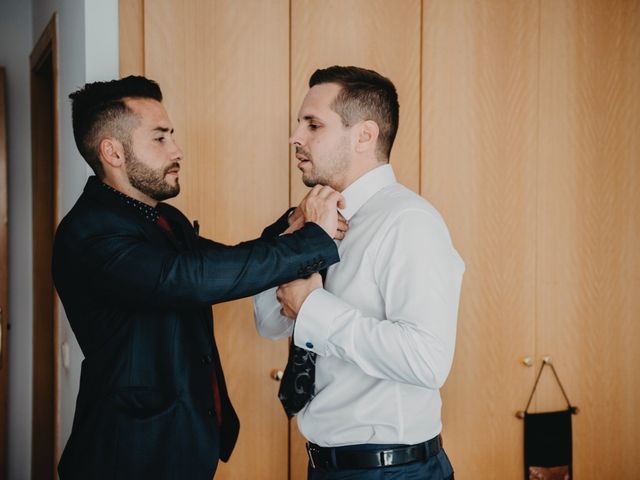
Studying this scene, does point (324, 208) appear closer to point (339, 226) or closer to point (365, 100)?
point (339, 226)

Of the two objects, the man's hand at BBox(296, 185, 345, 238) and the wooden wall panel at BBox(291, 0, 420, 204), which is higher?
the wooden wall panel at BBox(291, 0, 420, 204)

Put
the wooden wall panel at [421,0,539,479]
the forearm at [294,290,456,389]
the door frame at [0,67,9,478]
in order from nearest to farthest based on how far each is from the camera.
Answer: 1. the forearm at [294,290,456,389]
2. the wooden wall panel at [421,0,539,479]
3. the door frame at [0,67,9,478]

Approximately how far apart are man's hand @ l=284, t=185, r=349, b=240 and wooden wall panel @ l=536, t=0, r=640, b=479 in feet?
4.14

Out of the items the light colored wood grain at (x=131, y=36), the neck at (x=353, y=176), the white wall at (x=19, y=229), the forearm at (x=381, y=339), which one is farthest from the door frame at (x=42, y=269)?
the forearm at (x=381, y=339)

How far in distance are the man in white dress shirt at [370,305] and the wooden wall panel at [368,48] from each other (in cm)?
57

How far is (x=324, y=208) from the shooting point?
4.79 ft

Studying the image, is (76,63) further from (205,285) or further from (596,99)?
(596,99)

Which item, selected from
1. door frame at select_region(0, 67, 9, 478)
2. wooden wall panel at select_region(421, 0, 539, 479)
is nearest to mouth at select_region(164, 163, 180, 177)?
wooden wall panel at select_region(421, 0, 539, 479)

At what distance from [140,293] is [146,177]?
1.22 feet

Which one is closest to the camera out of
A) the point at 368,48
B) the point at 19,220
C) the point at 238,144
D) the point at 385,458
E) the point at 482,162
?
the point at 385,458

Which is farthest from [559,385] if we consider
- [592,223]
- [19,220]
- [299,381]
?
[19,220]

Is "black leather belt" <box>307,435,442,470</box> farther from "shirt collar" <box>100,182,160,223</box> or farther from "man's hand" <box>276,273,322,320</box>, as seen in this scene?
→ "shirt collar" <box>100,182,160,223</box>

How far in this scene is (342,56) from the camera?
221 centimetres

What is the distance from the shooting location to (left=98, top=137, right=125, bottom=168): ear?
5.09 ft
